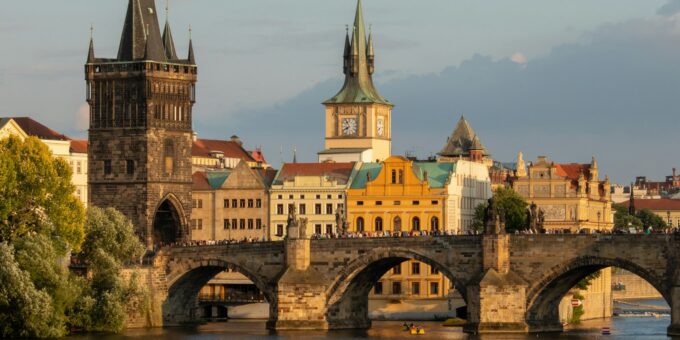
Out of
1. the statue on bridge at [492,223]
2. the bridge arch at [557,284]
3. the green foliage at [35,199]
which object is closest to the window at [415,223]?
the bridge arch at [557,284]

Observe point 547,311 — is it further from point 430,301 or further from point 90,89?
point 90,89

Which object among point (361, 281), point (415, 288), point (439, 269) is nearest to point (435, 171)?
point (415, 288)

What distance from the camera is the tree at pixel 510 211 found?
15950 cm

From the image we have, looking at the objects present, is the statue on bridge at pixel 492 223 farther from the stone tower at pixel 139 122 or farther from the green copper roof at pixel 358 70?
the green copper roof at pixel 358 70

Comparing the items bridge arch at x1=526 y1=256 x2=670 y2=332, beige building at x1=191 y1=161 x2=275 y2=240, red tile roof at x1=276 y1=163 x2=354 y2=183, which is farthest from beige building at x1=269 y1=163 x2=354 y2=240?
bridge arch at x1=526 y1=256 x2=670 y2=332

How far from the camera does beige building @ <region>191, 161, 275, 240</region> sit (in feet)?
528

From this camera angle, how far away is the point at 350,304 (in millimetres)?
128875

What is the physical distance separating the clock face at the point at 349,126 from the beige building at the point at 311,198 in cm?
1471

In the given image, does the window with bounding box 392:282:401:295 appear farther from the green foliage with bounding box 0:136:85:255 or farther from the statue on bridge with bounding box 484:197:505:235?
the green foliage with bounding box 0:136:85:255

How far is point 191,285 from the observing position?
135m

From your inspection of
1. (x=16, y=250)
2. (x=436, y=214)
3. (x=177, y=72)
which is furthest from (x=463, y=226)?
(x=16, y=250)

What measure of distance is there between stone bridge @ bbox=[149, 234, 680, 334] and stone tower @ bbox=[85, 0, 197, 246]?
957 cm

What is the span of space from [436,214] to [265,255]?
3042cm

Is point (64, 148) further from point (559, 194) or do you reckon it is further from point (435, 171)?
point (559, 194)
